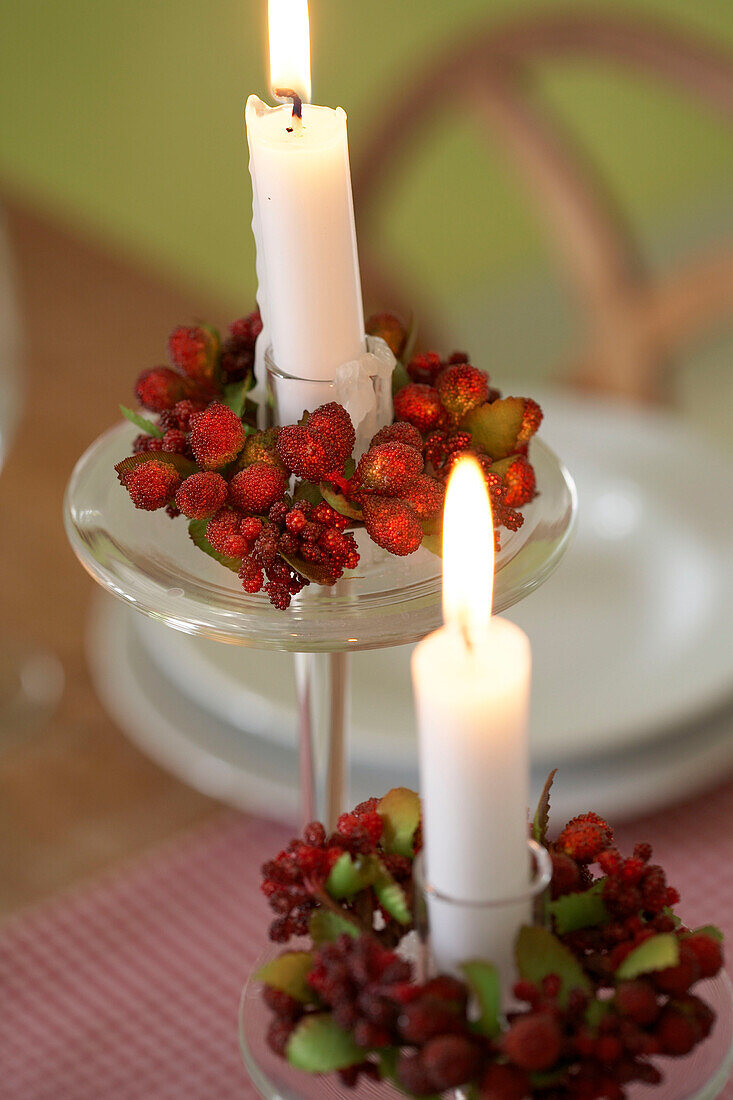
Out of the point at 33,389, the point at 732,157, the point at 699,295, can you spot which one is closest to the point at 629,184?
the point at 732,157

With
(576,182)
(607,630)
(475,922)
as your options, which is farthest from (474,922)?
(576,182)

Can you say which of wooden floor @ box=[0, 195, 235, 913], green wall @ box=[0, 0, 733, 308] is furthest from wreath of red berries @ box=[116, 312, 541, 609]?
green wall @ box=[0, 0, 733, 308]

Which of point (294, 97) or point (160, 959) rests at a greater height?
point (294, 97)

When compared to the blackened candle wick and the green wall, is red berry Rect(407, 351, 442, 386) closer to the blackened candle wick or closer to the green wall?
the blackened candle wick

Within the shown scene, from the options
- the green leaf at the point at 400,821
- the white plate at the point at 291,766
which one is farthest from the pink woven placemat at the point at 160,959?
the green leaf at the point at 400,821

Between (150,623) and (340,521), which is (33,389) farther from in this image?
(340,521)

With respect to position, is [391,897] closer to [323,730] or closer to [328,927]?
[328,927]
